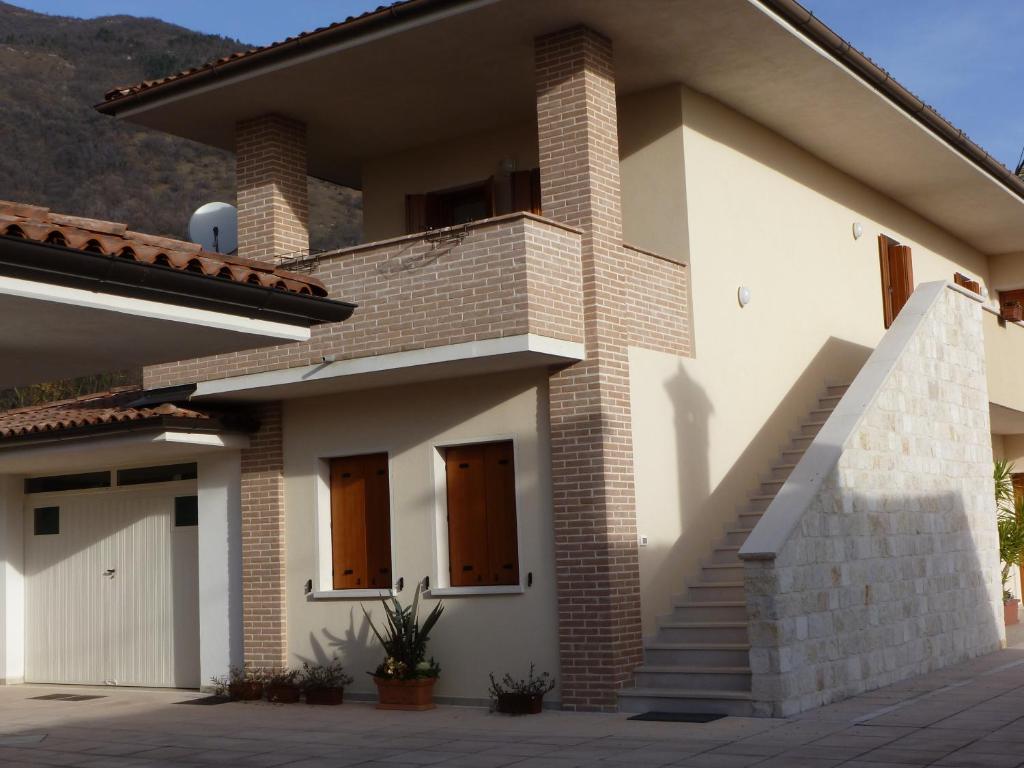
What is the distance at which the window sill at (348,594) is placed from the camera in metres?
13.6

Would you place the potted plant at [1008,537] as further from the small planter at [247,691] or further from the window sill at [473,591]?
the small planter at [247,691]

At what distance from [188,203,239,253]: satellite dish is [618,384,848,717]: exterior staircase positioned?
7198 mm

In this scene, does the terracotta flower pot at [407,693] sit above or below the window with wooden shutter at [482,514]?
below

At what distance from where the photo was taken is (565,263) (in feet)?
40.2

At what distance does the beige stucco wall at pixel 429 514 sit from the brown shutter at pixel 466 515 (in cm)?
20

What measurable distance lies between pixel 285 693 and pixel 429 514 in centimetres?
257

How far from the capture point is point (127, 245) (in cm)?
665

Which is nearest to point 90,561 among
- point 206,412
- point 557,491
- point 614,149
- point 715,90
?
point 206,412

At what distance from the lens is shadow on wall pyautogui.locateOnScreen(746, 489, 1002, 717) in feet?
35.1

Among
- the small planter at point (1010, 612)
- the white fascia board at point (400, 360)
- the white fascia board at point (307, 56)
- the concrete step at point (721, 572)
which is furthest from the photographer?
the small planter at point (1010, 612)

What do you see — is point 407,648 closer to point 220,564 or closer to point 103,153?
point 220,564

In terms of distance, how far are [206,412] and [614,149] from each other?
18.0ft

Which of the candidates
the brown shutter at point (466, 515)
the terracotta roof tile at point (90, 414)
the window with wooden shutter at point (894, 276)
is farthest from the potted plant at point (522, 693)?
the window with wooden shutter at point (894, 276)

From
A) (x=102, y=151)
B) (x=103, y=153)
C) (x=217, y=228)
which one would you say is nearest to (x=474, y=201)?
(x=217, y=228)
